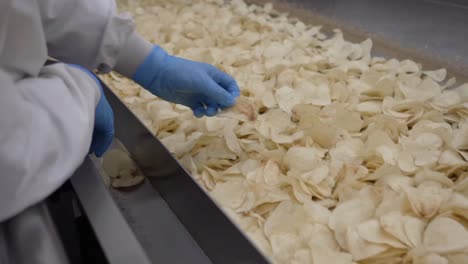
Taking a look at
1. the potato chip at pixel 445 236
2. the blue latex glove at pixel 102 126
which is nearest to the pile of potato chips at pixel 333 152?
the potato chip at pixel 445 236

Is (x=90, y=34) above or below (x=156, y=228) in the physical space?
above

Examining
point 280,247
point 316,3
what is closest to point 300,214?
point 280,247

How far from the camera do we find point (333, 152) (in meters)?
0.82

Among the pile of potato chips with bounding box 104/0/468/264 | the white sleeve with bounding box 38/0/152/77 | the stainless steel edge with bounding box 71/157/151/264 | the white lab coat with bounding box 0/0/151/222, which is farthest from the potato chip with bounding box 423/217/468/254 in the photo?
the white sleeve with bounding box 38/0/152/77

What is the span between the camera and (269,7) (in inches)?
76.4

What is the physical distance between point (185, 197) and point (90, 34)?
1.25 ft

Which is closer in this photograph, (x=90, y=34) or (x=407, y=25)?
(x=90, y=34)

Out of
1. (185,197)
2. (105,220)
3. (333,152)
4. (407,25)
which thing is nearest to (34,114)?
(105,220)

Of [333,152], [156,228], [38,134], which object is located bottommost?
[156,228]

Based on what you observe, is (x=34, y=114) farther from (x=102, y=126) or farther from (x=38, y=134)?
(x=102, y=126)

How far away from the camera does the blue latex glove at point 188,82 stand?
86 cm

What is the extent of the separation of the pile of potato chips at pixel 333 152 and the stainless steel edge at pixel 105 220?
0.22 meters

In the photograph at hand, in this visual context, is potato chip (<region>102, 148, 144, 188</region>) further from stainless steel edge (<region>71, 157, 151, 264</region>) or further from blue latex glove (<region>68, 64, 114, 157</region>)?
stainless steel edge (<region>71, 157, 151, 264</region>)

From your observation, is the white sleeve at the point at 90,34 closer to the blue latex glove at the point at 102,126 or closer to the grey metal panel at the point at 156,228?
the blue latex glove at the point at 102,126
